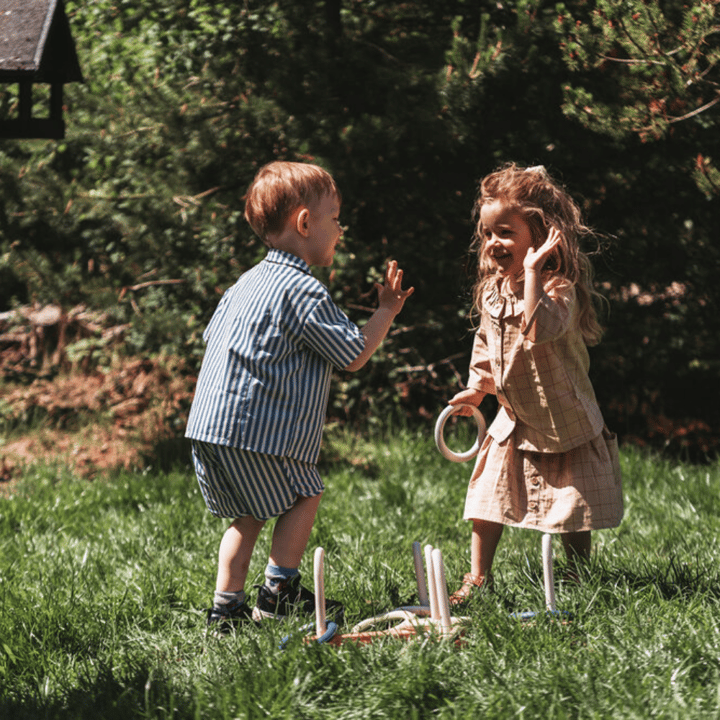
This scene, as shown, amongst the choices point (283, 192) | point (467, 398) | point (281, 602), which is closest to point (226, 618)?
point (281, 602)

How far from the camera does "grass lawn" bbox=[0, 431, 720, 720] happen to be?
2.24m

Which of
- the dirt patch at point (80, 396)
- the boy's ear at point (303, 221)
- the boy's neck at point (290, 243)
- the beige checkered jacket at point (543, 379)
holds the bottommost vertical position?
the dirt patch at point (80, 396)

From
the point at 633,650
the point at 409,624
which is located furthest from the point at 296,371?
the point at 633,650

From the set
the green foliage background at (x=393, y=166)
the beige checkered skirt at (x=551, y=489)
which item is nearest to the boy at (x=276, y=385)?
the beige checkered skirt at (x=551, y=489)

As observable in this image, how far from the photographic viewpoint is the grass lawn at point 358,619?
7.34ft

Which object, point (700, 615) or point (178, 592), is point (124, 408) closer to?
point (178, 592)

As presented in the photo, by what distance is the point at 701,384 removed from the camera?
19.2ft

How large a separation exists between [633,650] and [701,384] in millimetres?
3804

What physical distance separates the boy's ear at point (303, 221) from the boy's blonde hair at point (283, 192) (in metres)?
0.02

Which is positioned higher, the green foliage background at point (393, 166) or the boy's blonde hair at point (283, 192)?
the boy's blonde hair at point (283, 192)

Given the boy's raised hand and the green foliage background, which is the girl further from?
the green foliage background

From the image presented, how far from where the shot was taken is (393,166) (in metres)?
5.59

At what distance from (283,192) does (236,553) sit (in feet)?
3.62

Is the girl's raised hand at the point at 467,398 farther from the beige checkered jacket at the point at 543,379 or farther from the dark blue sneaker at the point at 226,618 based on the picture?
the dark blue sneaker at the point at 226,618
